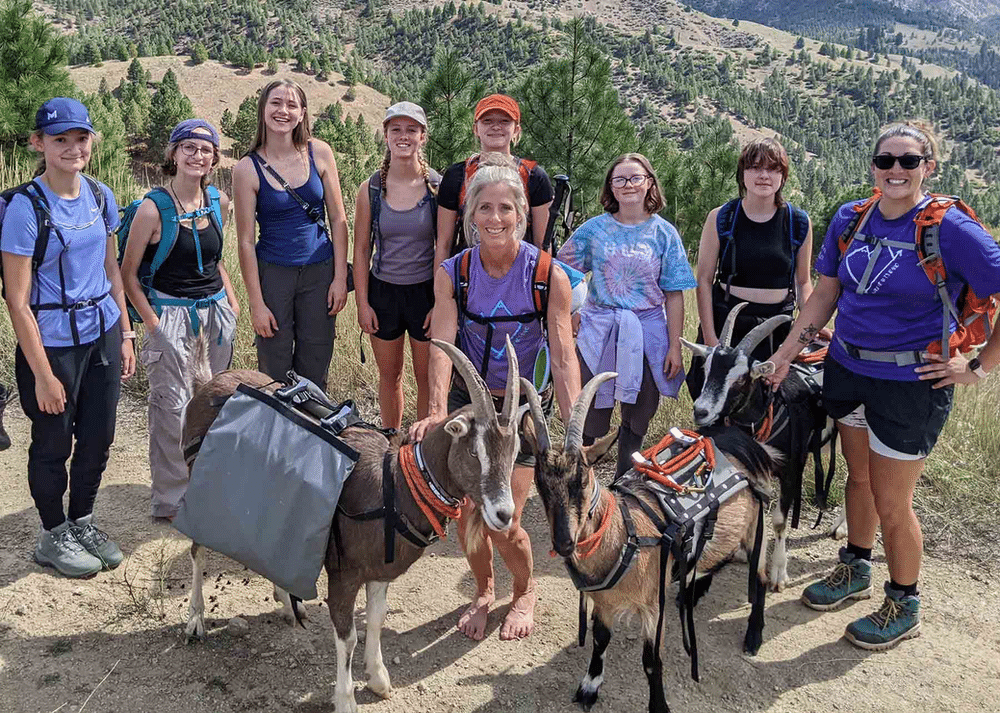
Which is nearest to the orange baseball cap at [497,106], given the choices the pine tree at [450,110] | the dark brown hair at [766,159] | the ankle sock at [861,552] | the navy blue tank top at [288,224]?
the navy blue tank top at [288,224]

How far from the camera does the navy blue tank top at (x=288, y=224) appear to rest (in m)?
4.25

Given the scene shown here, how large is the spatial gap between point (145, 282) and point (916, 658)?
14.4ft

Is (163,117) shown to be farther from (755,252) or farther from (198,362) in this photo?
(755,252)

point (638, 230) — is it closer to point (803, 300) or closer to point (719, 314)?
point (719, 314)

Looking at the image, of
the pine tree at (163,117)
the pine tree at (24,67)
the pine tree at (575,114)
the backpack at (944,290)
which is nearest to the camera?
the backpack at (944,290)

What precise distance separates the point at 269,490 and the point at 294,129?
2.27 m

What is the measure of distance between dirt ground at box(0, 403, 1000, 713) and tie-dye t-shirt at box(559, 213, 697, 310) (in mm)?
1630

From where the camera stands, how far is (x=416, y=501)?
2.93 metres

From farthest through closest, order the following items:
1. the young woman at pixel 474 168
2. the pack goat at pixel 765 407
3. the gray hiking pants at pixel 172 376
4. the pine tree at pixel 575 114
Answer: the pine tree at pixel 575 114, the gray hiking pants at pixel 172 376, the young woman at pixel 474 168, the pack goat at pixel 765 407

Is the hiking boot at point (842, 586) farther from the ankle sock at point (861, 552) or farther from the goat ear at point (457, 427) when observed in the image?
the goat ear at point (457, 427)

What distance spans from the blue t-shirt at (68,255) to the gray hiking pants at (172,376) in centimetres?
38

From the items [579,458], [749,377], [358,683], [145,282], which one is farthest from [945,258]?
[145,282]

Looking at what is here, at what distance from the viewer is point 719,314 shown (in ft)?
14.5

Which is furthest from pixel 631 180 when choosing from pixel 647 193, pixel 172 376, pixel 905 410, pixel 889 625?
pixel 172 376
